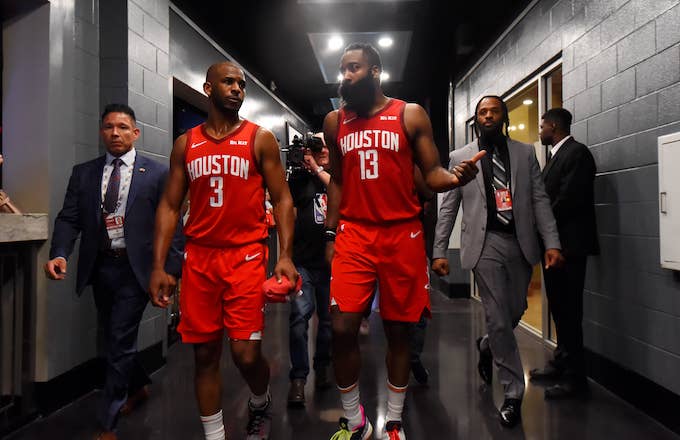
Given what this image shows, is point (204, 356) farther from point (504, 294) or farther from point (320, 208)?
point (504, 294)

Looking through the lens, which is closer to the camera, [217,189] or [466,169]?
[466,169]

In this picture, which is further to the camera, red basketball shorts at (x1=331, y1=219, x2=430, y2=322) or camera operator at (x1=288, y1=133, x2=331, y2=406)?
camera operator at (x1=288, y1=133, x2=331, y2=406)

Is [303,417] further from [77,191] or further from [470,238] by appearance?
[77,191]

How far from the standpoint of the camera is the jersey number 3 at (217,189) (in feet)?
5.83

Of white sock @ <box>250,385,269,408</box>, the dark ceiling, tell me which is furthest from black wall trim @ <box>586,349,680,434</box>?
the dark ceiling

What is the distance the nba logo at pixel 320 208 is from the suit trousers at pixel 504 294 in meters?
0.90

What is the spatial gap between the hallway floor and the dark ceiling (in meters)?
3.00

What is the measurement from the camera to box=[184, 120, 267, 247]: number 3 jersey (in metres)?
1.77

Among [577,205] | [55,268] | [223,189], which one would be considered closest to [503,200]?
[577,205]

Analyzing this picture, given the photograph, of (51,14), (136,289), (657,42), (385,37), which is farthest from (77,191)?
(385,37)

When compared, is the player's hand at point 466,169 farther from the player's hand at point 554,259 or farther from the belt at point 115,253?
the belt at point 115,253

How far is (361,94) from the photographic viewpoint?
1.87m

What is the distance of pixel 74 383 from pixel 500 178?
2.62 meters

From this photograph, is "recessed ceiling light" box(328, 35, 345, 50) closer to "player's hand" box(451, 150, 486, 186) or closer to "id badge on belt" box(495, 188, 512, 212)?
"id badge on belt" box(495, 188, 512, 212)
